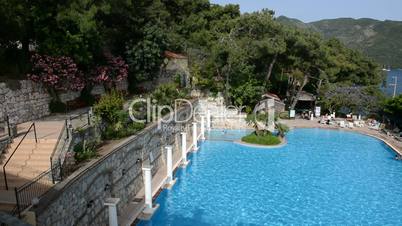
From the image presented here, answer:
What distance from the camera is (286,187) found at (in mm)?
16281

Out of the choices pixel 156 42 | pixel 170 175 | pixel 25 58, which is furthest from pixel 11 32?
pixel 156 42

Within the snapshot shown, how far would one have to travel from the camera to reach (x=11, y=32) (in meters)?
15.4

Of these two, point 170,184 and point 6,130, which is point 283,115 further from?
point 6,130

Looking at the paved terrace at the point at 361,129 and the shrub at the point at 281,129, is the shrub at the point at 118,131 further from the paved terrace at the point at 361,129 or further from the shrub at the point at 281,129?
the paved terrace at the point at 361,129

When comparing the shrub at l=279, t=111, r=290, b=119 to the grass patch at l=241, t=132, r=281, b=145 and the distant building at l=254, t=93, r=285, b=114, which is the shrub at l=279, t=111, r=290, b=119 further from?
the grass patch at l=241, t=132, r=281, b=145

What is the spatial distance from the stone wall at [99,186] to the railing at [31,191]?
470 mm

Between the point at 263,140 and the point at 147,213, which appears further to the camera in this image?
the point at 263,140

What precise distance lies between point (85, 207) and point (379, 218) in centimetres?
1108

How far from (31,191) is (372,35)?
175 meters

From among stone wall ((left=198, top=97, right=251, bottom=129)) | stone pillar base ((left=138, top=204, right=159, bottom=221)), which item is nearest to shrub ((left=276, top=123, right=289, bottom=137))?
stone wall ((left=198, top=97, right=251, bottom=129))

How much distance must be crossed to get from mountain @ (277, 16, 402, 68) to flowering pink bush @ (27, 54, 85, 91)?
99.9 m

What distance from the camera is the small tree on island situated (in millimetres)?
17031

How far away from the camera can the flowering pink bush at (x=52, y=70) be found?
1698cm

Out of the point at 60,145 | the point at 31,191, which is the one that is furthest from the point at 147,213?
the point at 31,191
